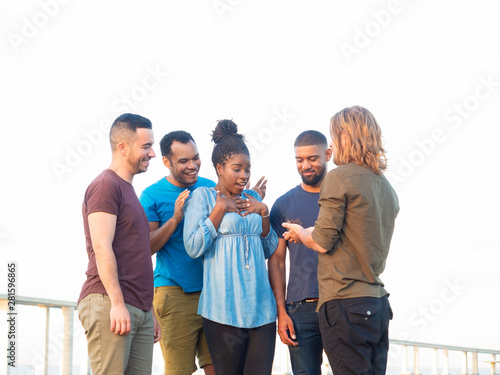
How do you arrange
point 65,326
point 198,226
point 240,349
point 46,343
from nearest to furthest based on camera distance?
point 240,349, point 198,226, point 46,343, point 65,326

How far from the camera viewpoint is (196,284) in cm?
357

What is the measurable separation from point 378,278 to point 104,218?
1.36m

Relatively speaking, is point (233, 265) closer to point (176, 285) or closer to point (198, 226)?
point (198, 226)

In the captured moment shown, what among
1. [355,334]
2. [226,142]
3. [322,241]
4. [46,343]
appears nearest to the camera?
[355,334]

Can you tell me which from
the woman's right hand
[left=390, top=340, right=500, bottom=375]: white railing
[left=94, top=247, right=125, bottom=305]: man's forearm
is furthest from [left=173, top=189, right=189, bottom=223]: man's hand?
[left=390, top=340, right=500, bottom=375]: white railing

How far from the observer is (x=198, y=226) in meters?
3.18

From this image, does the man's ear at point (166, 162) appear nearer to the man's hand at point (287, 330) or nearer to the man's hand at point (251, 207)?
the man's hand at point (251, 207)

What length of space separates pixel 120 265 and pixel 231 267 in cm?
63

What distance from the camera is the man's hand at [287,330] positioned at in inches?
128

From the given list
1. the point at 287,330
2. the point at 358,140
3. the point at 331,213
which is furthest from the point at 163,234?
the point at 358,140

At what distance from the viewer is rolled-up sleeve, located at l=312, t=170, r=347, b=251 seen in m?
2.63

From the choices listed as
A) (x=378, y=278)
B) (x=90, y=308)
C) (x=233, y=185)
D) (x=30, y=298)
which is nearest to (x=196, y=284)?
(x=233, y=185)

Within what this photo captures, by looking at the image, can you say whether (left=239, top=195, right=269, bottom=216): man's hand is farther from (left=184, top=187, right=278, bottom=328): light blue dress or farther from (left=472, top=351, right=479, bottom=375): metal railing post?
(left=472, top=351, right=479, bottom=375): metal railing post

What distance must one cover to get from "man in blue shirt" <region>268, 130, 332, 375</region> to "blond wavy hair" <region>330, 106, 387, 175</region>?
748 mm
